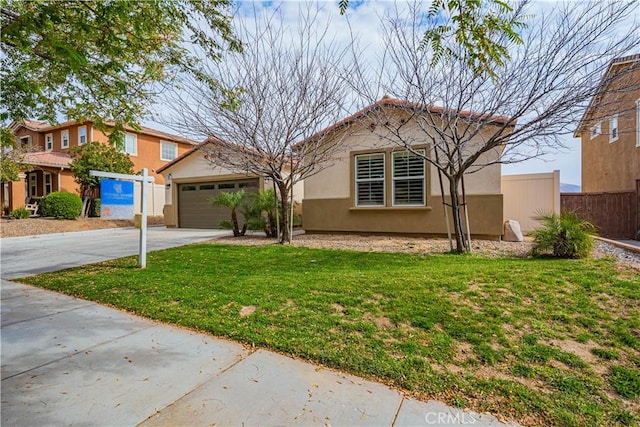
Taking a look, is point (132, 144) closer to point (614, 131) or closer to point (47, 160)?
point (47, 160)

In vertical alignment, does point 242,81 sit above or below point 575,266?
above

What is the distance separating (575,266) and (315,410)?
17.3ft

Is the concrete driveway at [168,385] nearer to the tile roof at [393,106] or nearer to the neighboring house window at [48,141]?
the tile roof at [393,106]

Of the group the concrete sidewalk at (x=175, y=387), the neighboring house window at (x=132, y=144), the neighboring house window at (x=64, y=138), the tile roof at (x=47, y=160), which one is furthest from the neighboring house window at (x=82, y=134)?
the concrete sidewalk at (x=175, y=387)

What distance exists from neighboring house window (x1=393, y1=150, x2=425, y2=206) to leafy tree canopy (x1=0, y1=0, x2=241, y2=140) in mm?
7015

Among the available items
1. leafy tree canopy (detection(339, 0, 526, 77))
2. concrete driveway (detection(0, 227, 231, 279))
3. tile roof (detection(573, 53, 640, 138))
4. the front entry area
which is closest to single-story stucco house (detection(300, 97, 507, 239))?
tile roof (detection(573, 53, 640, 138))

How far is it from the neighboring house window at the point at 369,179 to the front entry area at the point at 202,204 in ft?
19.1

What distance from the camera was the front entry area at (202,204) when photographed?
52.0 feet

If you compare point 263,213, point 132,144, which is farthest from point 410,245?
point 132,144

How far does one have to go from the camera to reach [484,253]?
298 inches

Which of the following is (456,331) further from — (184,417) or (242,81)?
(242,81)

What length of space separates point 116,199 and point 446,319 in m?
5.94

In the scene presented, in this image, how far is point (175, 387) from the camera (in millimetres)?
2623

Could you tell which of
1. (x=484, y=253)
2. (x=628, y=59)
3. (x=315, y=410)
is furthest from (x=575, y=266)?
(x=315, y=410)
